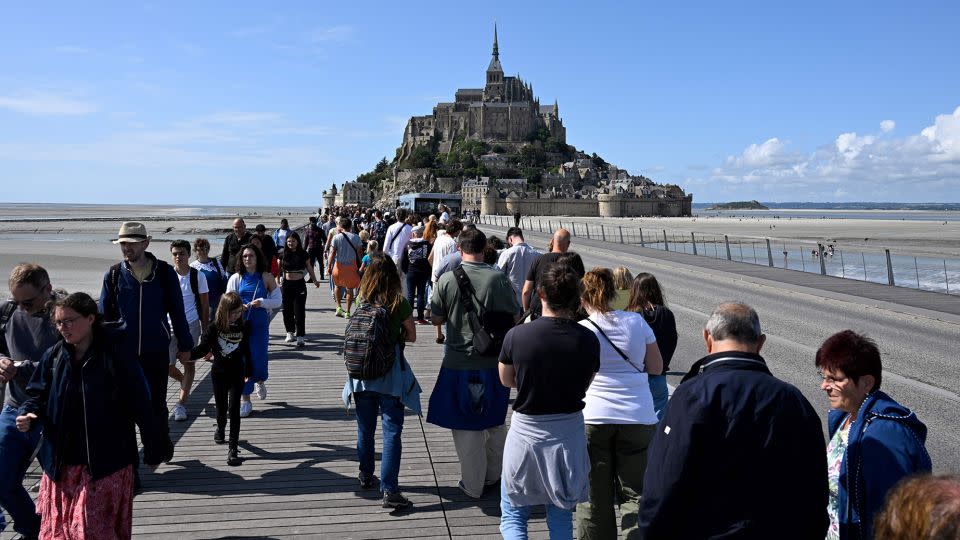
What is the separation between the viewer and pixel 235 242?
10797 mm

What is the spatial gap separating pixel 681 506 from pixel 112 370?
285 cm

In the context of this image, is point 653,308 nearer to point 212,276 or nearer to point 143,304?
point 143,304

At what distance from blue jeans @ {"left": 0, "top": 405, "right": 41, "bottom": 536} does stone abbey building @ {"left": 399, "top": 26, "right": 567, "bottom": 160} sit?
531ft

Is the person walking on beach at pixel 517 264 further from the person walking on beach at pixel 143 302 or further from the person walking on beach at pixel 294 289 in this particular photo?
the person walking on beach at pixel 143 302

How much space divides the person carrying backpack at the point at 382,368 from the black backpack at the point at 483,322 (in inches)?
16.2

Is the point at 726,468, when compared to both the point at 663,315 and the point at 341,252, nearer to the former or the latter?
the point at 663,315

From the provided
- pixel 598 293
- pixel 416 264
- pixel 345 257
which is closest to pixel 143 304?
pixel 598 293

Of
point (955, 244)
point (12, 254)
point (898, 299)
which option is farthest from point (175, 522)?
point (955, 244)

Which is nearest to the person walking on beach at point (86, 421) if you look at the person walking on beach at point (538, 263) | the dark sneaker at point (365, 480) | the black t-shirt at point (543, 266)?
the dark sneaker at point (365, 480)

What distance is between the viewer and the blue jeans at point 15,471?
4516 mm

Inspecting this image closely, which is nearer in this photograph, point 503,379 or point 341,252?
point 503,379

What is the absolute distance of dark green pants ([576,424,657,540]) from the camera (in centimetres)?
444

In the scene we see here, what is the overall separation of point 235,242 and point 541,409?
25.2ft

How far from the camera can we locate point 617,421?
14.8 feet
